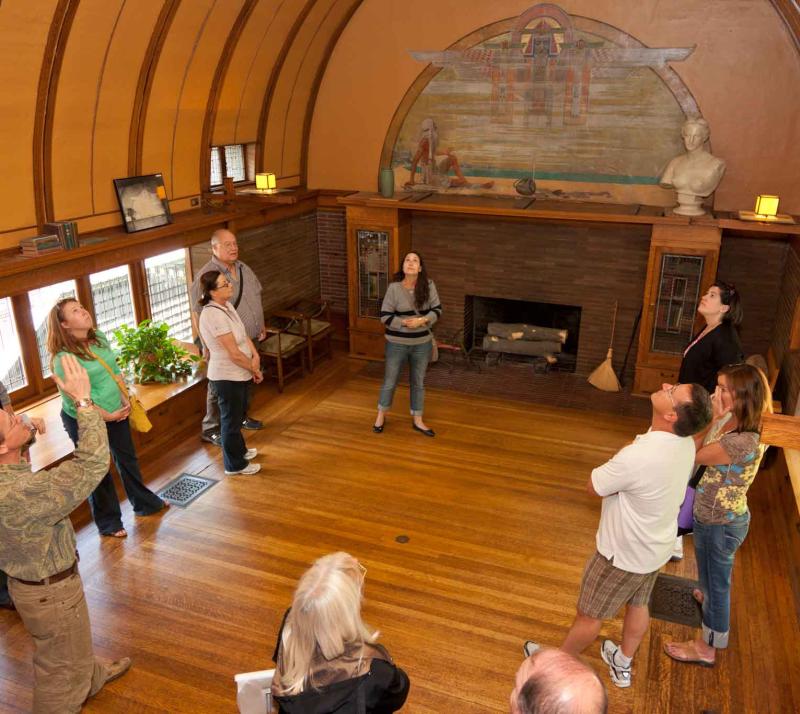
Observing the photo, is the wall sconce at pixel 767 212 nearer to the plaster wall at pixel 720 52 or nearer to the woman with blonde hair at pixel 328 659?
the plaster wall at pixel 720 52

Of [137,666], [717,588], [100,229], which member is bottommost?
[137,666]

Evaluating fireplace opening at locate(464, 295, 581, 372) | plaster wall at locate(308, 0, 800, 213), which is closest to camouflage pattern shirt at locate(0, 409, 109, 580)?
fireplace opening at locate(464, 295, 581, 372)

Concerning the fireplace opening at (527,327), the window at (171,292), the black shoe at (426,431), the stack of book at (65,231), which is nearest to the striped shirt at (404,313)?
the black shoe at (426,431)

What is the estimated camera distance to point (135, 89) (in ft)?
18.2

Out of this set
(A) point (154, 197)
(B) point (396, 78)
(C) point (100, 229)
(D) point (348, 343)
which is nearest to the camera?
(C) point (100, 229)

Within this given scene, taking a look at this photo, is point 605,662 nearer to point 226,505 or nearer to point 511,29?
point 226,505

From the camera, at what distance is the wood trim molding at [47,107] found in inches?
178

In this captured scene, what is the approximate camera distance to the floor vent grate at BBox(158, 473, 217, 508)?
516 centimetres

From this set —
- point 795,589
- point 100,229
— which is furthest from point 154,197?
point 795,589

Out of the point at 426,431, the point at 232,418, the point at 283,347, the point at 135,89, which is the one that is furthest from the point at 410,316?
the point at 135,89

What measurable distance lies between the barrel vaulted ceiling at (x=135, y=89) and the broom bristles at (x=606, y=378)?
14.7 ft

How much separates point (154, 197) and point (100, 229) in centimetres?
64

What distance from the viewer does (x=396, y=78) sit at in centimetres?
771

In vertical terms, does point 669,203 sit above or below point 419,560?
above
